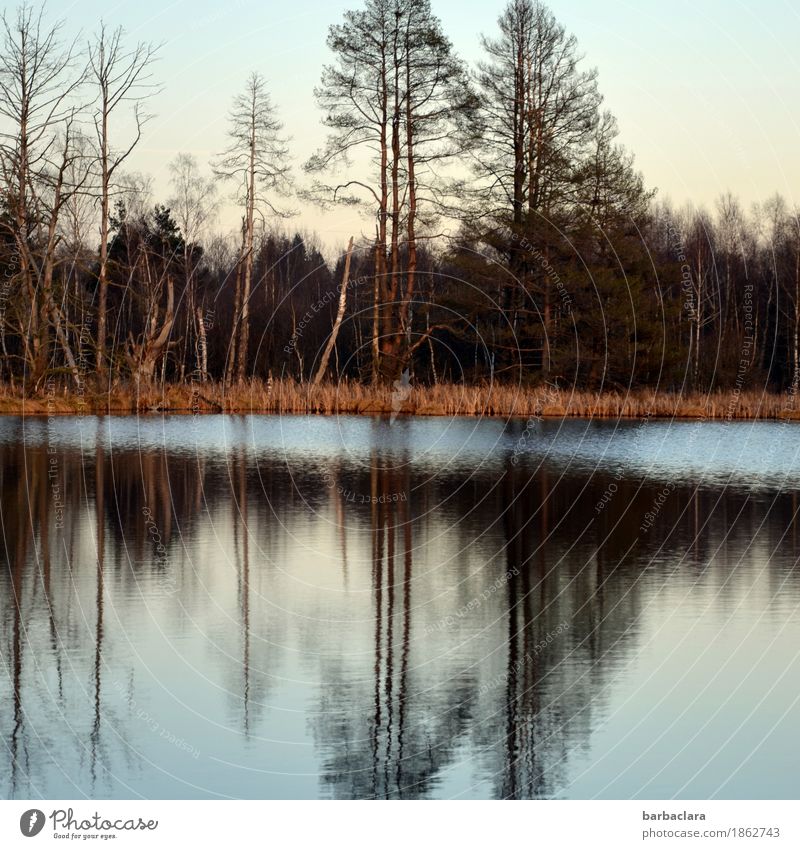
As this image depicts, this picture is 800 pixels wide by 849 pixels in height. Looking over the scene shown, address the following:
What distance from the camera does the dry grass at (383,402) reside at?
4056 cm

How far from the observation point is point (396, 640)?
9.42m

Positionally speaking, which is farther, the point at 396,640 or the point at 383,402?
the point at 383,402

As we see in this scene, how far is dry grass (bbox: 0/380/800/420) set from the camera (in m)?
40.6

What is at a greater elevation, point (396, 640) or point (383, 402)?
point (383, 402)

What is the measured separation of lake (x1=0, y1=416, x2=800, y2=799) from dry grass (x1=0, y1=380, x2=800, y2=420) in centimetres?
2089

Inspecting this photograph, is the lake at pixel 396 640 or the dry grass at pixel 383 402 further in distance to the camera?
the dry grass at pixel 383 402

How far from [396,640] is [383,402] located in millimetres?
32910

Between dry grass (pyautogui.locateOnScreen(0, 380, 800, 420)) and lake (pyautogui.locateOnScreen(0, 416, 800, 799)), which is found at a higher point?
dry grass (pyautogui.locateOnScreen(0, 380, 800, 420))

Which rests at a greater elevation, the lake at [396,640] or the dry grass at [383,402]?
the dry grass at [383,402]

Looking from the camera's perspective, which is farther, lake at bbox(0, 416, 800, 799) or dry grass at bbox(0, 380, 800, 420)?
dry grass at bbox(0, 380, 800, 420)

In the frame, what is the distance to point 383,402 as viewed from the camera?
42250 millimetres

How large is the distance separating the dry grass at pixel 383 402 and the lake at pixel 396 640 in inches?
822

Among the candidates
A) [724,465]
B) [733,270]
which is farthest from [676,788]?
[733,270]
